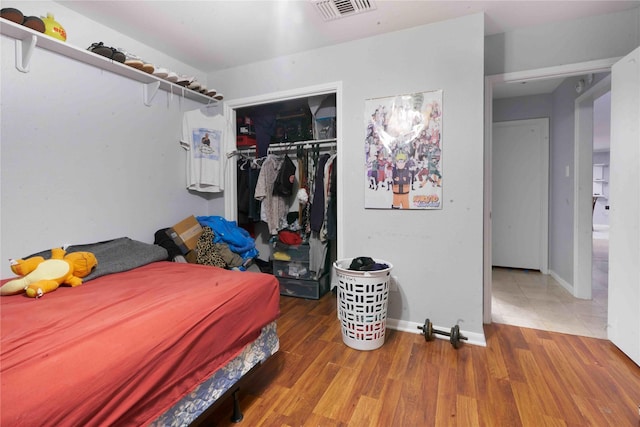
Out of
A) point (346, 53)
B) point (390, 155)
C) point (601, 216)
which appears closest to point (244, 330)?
point (390, 155)

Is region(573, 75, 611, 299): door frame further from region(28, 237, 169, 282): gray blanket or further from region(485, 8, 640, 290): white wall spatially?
region(28, 237, 169, 282): gray blanket

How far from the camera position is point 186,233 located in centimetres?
268

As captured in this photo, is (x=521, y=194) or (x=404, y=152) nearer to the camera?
(x=404, y=152)

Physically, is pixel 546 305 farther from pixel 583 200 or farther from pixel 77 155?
pixel 77 155

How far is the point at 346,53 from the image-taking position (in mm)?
2484

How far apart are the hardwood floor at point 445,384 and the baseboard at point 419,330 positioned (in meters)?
0.05

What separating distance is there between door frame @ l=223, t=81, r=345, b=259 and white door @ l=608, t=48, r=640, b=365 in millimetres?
1913

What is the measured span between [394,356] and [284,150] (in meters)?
2.40

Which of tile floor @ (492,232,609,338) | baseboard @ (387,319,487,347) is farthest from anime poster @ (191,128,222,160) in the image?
tile floor @ (492,232,609,338)

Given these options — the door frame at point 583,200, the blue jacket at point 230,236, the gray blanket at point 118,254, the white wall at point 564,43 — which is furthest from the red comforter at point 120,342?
the door frame at point 583,200

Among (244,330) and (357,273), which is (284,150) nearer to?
(357,273)

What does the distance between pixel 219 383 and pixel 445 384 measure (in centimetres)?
124

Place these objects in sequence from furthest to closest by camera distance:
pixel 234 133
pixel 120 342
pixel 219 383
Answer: pixel 234 133 → pixel 219 383 → pixel 120 342

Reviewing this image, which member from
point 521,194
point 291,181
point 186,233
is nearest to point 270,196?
point 291,181
